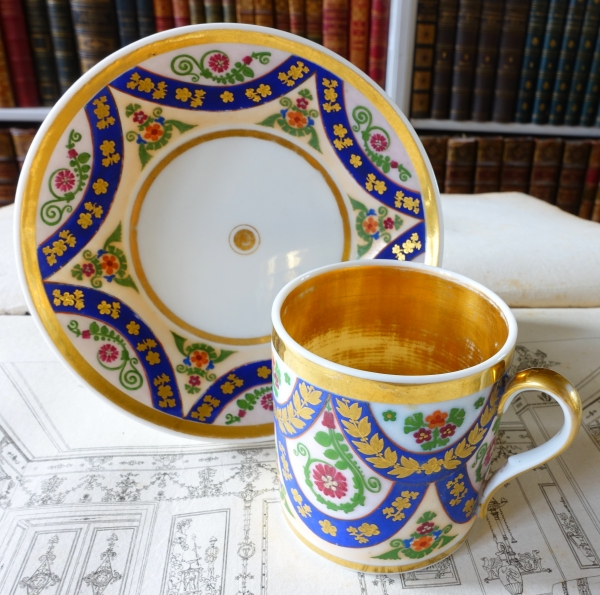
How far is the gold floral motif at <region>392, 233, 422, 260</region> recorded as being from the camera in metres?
0.43

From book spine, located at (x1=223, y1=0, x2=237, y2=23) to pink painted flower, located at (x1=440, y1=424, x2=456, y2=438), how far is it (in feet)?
2.64

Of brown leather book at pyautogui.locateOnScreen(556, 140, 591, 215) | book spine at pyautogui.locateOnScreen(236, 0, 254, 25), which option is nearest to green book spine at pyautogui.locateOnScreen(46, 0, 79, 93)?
book spine at pyautogui.locateOnScreen(236, 0, 254, 25)

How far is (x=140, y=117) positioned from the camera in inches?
15.1

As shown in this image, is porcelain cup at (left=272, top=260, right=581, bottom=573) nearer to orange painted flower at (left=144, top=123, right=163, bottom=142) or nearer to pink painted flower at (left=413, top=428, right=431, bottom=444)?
pink painted flower at (left=413, top=428, right=431, bottom=444)

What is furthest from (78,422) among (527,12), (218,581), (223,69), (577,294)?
(527,12)

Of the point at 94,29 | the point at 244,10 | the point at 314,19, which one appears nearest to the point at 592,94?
the point at 314,19

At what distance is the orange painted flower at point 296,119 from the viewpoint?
1.34 ft

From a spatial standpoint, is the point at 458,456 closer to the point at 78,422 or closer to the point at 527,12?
the point at 78,422

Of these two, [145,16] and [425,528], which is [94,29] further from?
[425,528]

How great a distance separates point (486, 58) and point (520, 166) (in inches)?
8.6

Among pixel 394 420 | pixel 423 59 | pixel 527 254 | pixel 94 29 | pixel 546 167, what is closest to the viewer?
pixel 394 420

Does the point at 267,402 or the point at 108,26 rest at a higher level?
the point at 108,26

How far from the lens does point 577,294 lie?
24.2 inches

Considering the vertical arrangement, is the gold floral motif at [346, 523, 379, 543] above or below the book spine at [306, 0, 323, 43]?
below
